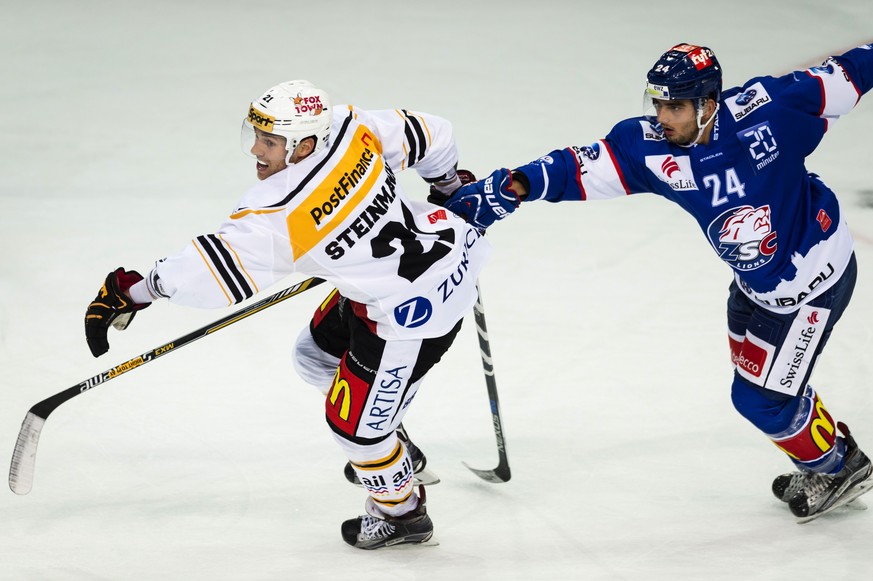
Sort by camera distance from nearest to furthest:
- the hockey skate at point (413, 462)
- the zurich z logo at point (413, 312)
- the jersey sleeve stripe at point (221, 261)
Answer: the jersey sleeve stripe at point (221, 261), the zurich z logo at point (413, 312), the hockey skate at point (413, 462)

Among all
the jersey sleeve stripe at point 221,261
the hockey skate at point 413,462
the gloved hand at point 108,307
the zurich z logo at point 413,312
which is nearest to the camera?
the jersey sleeve stripe at point 221,261

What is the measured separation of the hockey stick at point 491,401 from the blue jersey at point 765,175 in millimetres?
619

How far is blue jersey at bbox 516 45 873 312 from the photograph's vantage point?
122 inches

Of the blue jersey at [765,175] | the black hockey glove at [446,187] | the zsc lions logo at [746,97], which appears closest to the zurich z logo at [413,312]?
the black hockey glove at [446,187]

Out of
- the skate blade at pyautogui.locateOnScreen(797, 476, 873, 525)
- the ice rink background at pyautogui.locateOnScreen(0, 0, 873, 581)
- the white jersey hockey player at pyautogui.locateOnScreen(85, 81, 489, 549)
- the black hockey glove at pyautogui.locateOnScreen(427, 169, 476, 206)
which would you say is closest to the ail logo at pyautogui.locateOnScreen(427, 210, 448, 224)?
the white jersey hockey player at pyautogui.locateOnScreen(85, 81, 489, 549)

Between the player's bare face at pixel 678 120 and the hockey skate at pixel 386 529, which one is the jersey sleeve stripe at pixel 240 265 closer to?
the hockey skate at pixel 386 529

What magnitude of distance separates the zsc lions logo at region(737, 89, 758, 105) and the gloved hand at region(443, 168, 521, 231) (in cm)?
71

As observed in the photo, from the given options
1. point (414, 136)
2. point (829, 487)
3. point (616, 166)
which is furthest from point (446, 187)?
point (829, 487)

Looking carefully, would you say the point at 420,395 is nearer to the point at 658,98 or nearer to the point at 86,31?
the point at 658,98

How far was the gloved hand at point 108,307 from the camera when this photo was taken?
2949 millimetres

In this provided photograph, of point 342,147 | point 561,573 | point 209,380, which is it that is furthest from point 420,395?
point 342,147

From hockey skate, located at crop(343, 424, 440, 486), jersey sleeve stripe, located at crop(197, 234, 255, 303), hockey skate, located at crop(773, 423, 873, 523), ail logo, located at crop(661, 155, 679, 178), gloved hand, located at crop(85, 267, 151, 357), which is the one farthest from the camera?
hockey skate, located at crop(343, 424, 440, 486)

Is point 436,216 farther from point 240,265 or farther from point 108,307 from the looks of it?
point 108,307

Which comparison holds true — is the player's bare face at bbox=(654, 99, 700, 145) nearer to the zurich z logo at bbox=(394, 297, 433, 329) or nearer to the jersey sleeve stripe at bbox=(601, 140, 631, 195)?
the jersey sleeve stripe at bbox=(601, 140, 631, 195)
